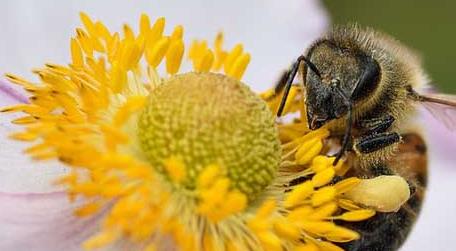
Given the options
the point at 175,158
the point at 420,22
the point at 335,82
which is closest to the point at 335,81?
the point at 335,82

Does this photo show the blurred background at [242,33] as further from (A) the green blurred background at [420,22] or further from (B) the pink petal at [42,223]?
(A) the green blurred background at [420,22]

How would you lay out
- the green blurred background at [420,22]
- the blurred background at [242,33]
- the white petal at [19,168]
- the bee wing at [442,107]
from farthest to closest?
the green blurred background at [420,22]
the blurred background at [242,33]
the bee wing at [442,107]
the white petal at [19,168]

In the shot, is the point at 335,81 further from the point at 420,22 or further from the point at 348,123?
the point at 420,22

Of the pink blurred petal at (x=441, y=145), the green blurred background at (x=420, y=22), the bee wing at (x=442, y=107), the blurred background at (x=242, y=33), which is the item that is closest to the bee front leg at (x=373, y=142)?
the bee wing at (x=442, y=107)

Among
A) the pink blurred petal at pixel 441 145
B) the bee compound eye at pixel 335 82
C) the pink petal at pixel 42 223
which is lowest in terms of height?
the pink blurred petal at pixel 441 145

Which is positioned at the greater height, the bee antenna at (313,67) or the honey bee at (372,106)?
the bee antenna at (313,67)
